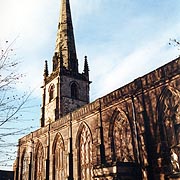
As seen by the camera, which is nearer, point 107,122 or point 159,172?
point 159,172

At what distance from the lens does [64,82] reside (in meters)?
34.6

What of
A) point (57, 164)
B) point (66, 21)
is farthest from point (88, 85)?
point (57, 164)

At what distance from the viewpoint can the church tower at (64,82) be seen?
3369 cm

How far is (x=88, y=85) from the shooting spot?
122 feet

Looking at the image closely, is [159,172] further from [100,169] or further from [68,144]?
[68,144]

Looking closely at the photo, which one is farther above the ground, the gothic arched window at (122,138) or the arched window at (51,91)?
the arched window at (51,91)

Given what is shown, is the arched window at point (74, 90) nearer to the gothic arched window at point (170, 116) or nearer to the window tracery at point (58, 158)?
the window tracery at point (58, 158)

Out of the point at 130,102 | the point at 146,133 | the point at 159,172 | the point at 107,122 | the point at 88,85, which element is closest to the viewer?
the point at 159,172

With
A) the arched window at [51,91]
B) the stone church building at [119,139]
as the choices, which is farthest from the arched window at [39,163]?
the arched window at [51,91]

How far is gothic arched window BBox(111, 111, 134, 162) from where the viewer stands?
58.4 feet

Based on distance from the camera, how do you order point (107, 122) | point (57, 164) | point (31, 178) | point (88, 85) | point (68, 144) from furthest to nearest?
point (88, 85)
point (31, 178)
point (57, 164)
point (68, 144)
point (107, 122)

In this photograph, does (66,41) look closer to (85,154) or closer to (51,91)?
(51,91)

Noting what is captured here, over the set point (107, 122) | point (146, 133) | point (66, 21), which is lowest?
point (146, 133)

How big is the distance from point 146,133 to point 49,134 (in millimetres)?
13344
